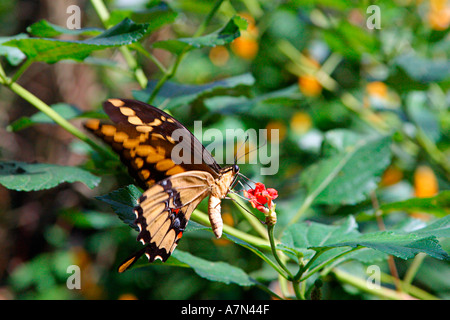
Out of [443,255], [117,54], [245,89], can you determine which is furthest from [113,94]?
[443,255]

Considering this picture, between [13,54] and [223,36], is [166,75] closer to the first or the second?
[223,36]

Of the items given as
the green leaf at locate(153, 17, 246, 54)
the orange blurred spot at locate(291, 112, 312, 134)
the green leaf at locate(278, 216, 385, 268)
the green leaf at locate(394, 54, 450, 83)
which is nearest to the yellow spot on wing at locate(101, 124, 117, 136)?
the green leaf at locate(153, 17, 246, 54)

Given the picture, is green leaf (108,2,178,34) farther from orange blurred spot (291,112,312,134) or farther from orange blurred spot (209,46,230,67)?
orange blurred spot (209,46,230,67)

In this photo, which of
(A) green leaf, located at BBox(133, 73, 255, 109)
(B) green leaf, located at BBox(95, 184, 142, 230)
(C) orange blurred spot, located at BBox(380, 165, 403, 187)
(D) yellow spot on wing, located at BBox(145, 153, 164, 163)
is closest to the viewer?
(B) green leaf, located at BBox(95, 184, 142, 230)

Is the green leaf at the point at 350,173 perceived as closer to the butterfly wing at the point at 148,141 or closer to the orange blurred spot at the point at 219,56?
the butterfly wing at the point at 148,141

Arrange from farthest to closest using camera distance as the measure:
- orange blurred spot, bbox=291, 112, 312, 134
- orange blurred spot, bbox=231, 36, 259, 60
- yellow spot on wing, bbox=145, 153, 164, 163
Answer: orange blurred spot, bbox=231, 36, 259, 60 < orange blurred spot, bbox=291, 112, 312, 134 < yellow spot on wing, bbox=145, 153, 164, 163

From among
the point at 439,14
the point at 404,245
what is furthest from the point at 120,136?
the point at 439,14

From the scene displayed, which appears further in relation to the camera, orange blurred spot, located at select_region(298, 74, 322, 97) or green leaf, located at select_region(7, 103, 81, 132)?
orange blurred spot, located at select_region(298, 74, 322, 97)
